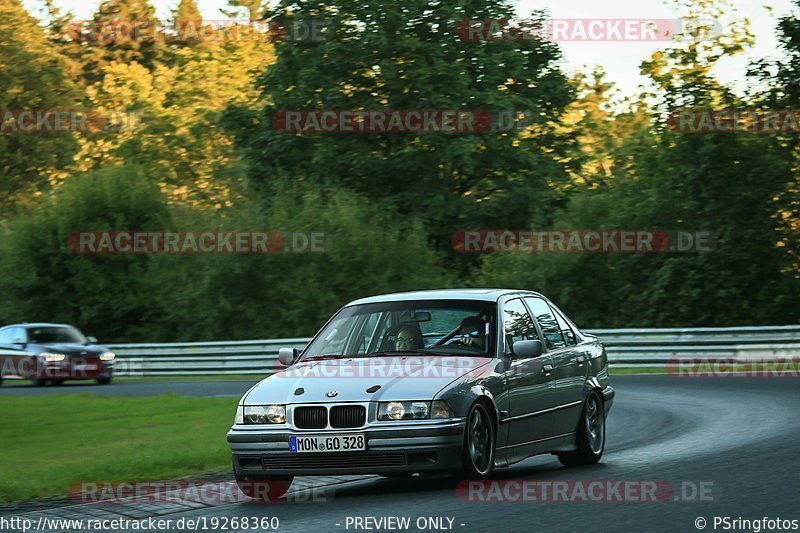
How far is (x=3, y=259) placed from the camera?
48031mm

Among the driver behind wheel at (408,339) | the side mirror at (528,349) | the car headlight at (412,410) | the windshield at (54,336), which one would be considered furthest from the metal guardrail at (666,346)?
the car headlight at (412,410)

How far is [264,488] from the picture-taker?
33.9 ft

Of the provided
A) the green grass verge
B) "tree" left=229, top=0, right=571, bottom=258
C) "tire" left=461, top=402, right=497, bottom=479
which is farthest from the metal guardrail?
"tire" left=461, top=402, right=497, bottom=479

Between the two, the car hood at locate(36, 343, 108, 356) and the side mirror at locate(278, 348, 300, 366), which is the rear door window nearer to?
the side mirror at locate(278, 348, 300, 366)

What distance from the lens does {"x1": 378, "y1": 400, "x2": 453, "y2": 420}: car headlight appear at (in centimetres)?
961

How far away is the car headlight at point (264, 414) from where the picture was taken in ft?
32.2

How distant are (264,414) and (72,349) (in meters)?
23.7

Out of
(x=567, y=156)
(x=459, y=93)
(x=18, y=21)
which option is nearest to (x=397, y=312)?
(x=459, y=93)

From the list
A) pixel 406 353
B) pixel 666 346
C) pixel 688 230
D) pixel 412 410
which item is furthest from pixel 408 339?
pixel 688 230

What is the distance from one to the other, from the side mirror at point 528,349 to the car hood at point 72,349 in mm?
23424

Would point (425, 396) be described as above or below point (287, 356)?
below

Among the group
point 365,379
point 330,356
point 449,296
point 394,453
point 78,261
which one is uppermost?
point 78,261

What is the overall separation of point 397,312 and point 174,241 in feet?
107

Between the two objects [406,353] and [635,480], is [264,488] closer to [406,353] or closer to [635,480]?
[406,353]
